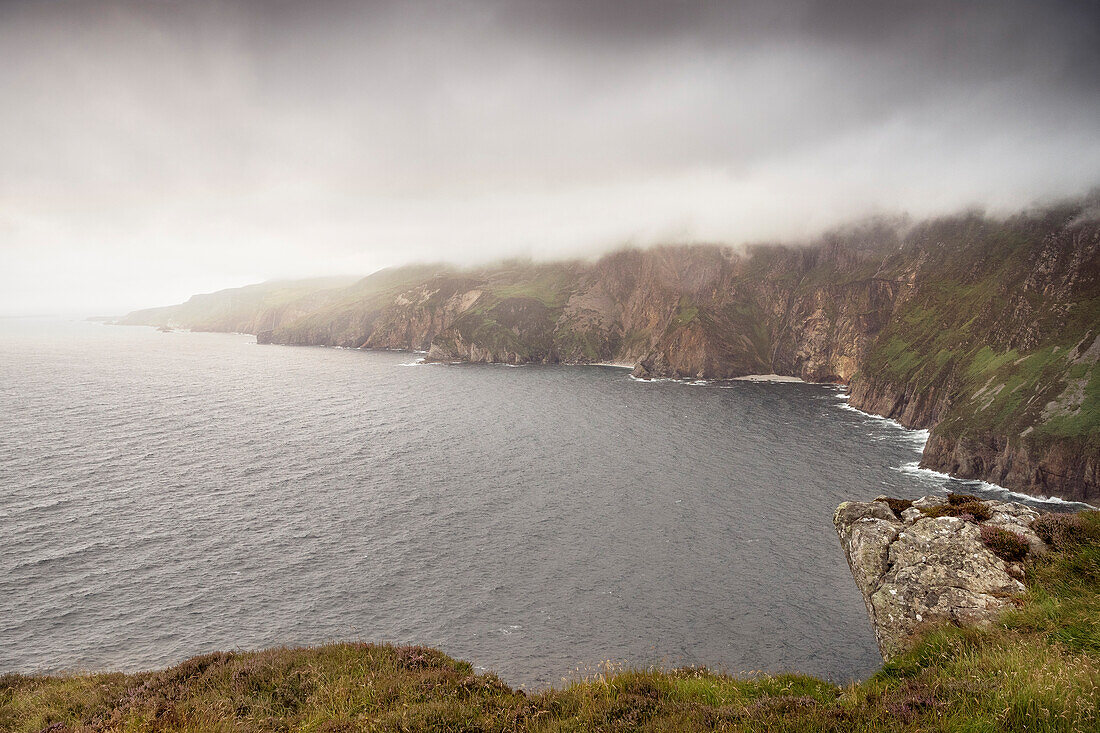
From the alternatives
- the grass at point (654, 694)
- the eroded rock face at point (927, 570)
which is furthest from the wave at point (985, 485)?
the grass at point (654, 694)

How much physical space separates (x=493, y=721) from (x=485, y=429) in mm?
105792

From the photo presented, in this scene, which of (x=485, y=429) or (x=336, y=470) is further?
(x=485, y=429)

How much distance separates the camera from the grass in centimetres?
998

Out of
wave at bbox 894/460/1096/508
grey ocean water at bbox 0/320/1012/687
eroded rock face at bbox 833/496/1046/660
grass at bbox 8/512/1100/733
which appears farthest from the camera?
wave at bbox 894/460/1096/508

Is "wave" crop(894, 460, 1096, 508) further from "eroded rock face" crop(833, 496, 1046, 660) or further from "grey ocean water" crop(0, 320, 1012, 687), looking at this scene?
"eroded rock face" crop(833, 496, 1046, 660)

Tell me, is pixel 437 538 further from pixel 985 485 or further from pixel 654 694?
pixel 985 485

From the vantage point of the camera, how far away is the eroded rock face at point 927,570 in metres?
17.3

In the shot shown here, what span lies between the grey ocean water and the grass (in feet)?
79.5

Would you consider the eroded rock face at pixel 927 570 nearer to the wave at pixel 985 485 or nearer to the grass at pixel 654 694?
the grass at pixel 654 694

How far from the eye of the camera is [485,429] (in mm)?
118188

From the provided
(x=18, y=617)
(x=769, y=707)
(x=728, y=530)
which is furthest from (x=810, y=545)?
(x=18, y=617)

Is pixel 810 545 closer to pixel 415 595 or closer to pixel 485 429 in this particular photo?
pixel 415 595

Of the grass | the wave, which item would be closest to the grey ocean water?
the wave

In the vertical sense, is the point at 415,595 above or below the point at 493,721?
below
